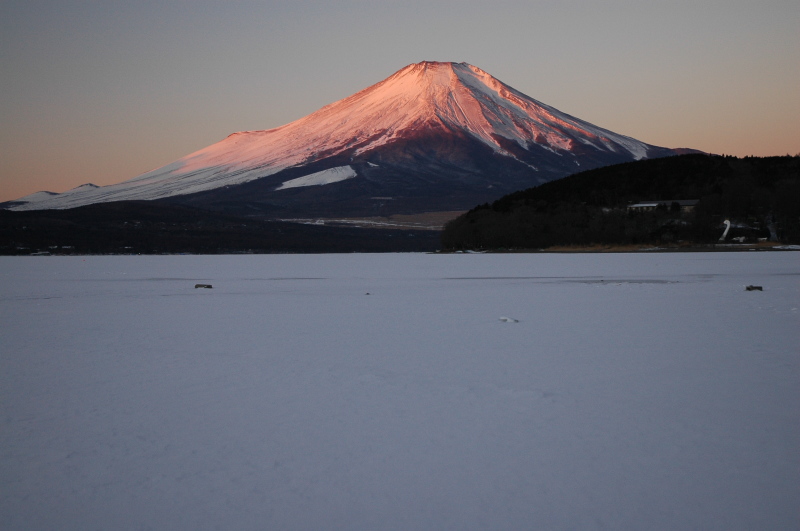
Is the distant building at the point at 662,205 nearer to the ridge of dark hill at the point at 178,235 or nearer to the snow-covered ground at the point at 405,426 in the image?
the ridge of dark hill at the point at 178,235

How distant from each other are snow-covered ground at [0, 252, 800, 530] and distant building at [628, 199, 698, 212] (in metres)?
93.1

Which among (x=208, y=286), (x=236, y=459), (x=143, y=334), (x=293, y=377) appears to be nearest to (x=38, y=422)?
(x=236, y=459)

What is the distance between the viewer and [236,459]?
7.38 meters

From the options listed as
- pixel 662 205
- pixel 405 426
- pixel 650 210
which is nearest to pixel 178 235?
pixel 650 210

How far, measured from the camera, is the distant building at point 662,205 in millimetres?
106875

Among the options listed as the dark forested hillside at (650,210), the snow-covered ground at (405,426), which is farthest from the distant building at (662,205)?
the snow-covered ground at (405,426)

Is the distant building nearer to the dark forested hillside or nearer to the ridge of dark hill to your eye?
the dark forested hillside

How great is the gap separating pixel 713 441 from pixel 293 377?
5930mm

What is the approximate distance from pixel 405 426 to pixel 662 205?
343 ft

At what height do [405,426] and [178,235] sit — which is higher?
[405,426]

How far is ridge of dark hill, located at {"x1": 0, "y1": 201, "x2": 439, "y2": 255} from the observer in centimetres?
15675

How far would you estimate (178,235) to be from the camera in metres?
173

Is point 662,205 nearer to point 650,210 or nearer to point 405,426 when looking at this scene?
point 650,210

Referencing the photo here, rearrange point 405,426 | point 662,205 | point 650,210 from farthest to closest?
point 662,205, point 650,210, point 405,426
